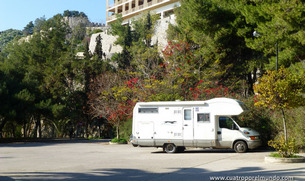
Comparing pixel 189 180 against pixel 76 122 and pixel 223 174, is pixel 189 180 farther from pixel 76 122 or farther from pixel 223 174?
pixel 76 122

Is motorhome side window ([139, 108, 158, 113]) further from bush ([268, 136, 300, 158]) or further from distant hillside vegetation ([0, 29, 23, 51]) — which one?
distant hillside vegetation ([0, 29, 23, 51])

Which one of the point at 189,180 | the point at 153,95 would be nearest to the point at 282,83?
the point at 189,180

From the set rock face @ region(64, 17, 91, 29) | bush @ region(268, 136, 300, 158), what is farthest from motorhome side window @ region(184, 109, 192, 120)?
rock face @ region(64, 17, 91, 29)

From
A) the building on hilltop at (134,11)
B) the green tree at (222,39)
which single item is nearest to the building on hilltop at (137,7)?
the building on hilltop at (134,11)

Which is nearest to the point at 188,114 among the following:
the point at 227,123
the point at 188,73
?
the point at 227,123

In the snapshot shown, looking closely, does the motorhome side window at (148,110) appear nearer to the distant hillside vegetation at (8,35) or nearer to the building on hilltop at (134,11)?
the building on hilltop at (134,11)

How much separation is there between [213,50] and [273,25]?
7.05 m

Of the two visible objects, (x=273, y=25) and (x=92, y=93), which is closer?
(x=273, y=25)

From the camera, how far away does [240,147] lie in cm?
1819

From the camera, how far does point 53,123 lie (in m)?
44.1

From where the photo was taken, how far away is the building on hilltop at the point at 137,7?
243ft

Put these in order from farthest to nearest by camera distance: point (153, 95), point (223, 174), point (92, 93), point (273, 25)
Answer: point (92, 93) < point (153, 95) < point (273, 25) < point (223, 174)

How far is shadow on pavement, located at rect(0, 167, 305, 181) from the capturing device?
32.7ft

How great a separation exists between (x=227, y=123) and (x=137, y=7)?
217ft
